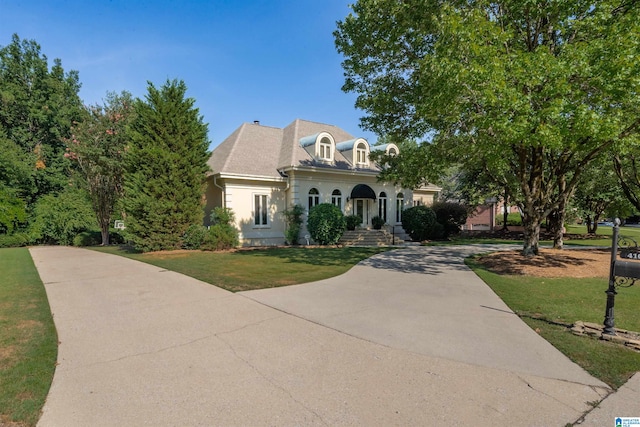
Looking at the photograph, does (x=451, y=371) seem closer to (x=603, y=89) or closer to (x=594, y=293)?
(x=594, y=293)

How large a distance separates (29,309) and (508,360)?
8.32m

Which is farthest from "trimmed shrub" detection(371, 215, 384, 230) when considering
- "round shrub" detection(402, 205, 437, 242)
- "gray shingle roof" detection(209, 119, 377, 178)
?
"gray shingle roof" detection(209, 119, 377, 178)

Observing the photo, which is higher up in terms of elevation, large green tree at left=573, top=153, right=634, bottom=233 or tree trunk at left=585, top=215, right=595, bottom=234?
large green tree at left=573, top=153, right=634, bottom=233

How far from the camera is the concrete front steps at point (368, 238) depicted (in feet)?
65.3

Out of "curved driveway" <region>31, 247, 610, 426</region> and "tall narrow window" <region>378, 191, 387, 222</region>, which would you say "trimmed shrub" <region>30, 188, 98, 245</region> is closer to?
"curved driveway" <region>31, 247, 610, 426</region>

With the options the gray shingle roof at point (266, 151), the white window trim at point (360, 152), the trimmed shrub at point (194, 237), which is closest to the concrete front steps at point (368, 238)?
the gray shingle roof at point (266, 151)

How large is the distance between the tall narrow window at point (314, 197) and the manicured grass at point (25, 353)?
44.6 feet

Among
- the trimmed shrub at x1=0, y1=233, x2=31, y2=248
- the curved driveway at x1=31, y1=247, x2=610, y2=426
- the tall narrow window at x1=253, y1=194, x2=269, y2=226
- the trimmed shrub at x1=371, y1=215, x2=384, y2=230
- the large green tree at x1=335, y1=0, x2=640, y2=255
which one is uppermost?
the large green tree at x1=335, y1=0, x2=640, y2=255

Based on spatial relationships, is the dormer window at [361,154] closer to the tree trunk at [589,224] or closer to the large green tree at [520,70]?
the large green tree at [520,70]

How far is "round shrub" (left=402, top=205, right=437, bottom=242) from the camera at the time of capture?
22.1 meters

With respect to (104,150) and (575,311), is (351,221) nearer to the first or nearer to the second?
(575,311)

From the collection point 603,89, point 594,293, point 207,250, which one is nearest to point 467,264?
point 594,293

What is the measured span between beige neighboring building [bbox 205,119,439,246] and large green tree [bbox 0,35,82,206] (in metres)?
18.3

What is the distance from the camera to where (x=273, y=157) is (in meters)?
20.5
